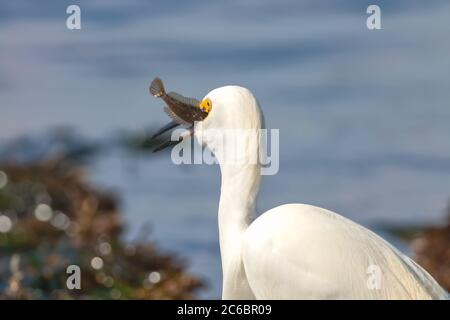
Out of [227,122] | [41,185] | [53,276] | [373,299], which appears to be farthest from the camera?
[41,185]

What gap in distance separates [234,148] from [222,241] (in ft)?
1.46

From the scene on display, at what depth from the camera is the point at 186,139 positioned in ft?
21.9

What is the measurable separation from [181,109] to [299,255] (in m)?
1.04

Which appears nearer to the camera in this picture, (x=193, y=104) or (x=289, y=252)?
(x=289, y=252)

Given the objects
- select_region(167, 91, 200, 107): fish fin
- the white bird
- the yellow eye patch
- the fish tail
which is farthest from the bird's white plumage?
the fish tail

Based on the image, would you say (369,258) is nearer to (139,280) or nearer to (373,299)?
(373,299)

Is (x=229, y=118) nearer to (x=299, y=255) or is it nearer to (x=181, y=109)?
(x=181, y=109)

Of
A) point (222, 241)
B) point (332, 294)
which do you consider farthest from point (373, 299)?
point (222, 241)

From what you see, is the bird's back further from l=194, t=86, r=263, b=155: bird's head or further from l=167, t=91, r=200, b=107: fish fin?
l=167, t=91, r=200, b=107: fish fin

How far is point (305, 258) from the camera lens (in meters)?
6.00

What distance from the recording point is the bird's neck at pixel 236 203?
249 inches

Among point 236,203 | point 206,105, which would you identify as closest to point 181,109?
point 206,105

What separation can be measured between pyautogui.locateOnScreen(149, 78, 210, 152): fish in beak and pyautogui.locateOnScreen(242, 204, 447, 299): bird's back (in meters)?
0.69

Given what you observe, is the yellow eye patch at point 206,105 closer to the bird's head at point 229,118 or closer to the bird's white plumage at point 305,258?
the bird's head at point 229,118
